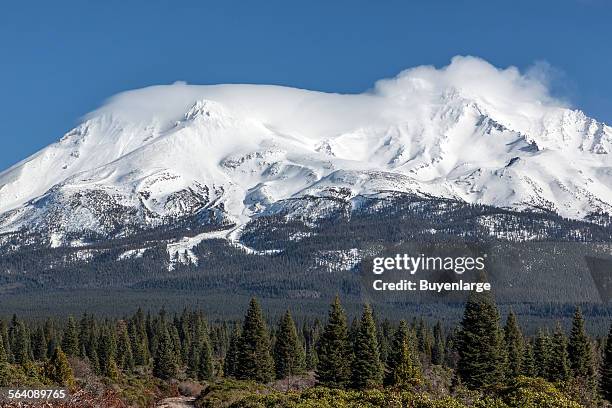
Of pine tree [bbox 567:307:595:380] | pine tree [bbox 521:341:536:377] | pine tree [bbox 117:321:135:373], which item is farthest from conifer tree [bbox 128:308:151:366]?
pine tree [bbox 567:307:595:380]

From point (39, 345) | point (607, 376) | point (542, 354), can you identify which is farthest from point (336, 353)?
point (39, 345)

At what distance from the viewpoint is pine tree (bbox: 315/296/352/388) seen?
80625 millimetres

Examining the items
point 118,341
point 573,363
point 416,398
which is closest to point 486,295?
point 573,363

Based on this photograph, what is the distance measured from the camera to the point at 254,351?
89.8m

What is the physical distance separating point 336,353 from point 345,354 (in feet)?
4.16

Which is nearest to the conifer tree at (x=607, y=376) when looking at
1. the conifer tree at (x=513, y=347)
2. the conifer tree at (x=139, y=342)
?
the conifer tree at (x=513, y=347)

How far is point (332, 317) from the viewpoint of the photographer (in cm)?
8150

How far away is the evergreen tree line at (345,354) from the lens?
3145 inches

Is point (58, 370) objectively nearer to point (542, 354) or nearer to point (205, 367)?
point (205, 367)

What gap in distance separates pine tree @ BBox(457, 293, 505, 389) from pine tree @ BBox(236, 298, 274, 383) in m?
19.9

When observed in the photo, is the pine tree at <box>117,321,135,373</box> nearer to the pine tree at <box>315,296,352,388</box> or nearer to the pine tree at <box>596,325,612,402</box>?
the pine tree at <box>315,296,352,388</box>

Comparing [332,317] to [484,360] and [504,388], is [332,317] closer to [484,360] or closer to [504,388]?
[484,360]

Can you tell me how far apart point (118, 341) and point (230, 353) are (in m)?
21.7

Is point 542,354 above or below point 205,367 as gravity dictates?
above
